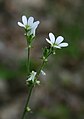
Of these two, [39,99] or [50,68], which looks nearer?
[39,99]

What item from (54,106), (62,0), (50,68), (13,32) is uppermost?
(62,0)

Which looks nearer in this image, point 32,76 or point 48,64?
point 32,76

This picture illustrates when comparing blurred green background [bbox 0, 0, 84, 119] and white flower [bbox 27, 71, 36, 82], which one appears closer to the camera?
white flower [bbox 27, 71, 36, 82]

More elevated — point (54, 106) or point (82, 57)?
point (82, 57)

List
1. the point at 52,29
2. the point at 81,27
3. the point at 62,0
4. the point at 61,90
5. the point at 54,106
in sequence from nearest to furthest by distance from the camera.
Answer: the point at 54,106 → the point at 61,90 → the point at 81,27 → the point at 52,29 → the point at 62,0

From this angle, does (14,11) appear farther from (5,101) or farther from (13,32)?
(5,101)

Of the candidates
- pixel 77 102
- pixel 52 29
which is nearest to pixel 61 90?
pixel 77 102

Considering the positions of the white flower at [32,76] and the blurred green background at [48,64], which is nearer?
the white flower at [32,76]

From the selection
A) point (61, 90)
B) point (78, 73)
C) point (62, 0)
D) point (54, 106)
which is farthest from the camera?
point (62, 0)
